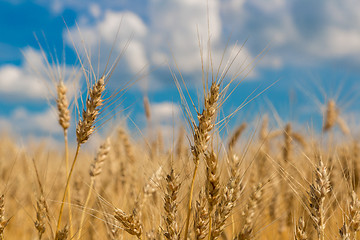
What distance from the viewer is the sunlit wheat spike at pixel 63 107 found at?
77.9 inches

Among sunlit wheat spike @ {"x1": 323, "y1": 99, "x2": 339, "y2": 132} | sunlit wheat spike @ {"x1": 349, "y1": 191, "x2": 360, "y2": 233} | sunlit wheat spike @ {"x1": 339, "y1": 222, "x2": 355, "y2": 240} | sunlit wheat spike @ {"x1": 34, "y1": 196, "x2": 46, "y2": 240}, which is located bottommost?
sunlit wheat spike @ {"x1": 34, "y1": 196, "x2": 46, "y2": 240}

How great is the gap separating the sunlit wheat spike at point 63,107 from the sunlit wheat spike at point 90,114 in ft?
1.10

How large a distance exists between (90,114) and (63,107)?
1.35 feet

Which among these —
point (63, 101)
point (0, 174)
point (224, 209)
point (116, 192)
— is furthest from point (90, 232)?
point (0, 174)

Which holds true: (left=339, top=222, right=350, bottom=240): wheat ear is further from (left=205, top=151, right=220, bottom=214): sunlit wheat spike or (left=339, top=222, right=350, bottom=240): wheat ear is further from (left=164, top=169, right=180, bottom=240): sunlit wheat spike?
(left=164, top=169, right=180, bottom=240): sunlit wheat spike

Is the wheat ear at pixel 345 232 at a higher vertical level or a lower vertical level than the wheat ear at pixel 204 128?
lower

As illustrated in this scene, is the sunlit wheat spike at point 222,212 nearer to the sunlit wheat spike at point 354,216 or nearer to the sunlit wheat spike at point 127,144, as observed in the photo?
the sunlit wheat spike at point 354,216

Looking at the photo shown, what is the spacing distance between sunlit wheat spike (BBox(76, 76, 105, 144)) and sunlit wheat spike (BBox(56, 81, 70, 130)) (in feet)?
1.10

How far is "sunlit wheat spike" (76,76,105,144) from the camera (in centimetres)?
166

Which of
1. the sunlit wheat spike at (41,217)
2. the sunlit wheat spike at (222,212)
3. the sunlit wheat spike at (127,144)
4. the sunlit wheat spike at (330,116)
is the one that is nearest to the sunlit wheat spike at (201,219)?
the sunlit wheat spike at (222,212)

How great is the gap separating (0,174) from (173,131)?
328 cm

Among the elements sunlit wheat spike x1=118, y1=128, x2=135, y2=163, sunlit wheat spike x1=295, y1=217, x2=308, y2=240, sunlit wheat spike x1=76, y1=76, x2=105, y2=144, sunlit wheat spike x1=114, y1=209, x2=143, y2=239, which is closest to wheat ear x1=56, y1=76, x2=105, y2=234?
sunlit wheat spike x1=76, y1=76, x2=105, y2=144

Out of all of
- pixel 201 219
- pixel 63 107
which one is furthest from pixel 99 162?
pixel 201 219

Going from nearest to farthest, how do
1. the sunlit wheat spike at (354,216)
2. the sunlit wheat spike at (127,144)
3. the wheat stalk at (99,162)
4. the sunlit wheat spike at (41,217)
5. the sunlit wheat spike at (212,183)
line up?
the sunlit wheat spike at (212,183), the sunlit wheat spike at (354,216), the sunlit wheat spike at (41,217), the wheat stalk at (99,162), the sunlit wheat spike at (127,144)
